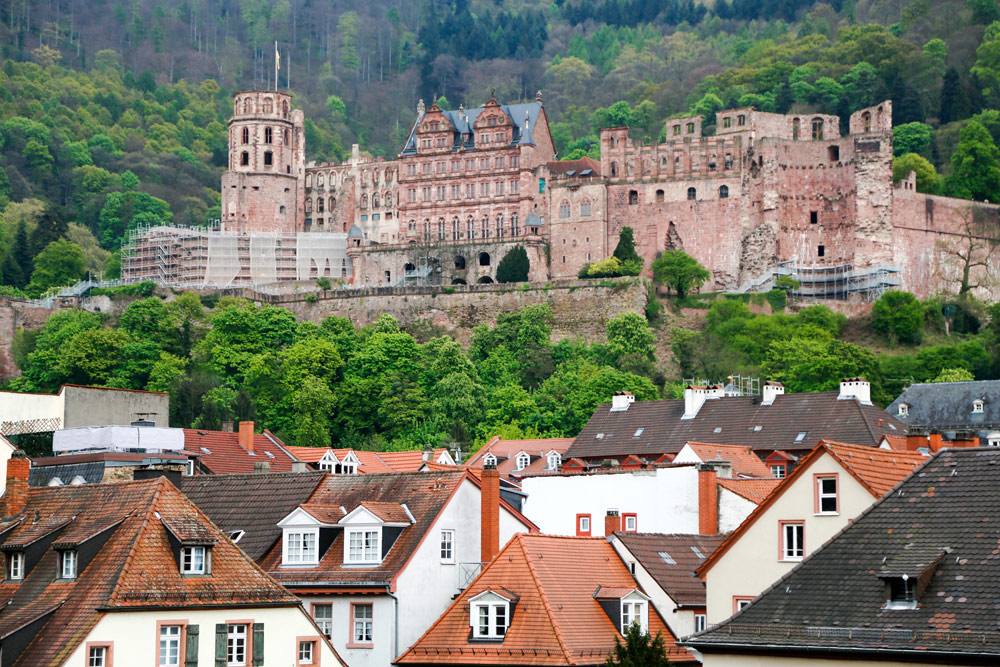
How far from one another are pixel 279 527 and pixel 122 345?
3021 inches

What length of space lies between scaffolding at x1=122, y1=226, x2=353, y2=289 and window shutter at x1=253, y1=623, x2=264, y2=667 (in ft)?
321

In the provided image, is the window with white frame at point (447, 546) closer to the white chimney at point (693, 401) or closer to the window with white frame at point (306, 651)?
the window with white frame at point (306, 651)

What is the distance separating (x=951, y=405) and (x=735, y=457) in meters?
23.9

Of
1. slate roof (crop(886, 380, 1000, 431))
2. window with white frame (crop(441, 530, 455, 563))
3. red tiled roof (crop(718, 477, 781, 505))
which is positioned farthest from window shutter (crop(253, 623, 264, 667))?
slate roof (crop(886, 380, 1000, 431))

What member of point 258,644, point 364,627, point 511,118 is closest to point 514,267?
point 511,118

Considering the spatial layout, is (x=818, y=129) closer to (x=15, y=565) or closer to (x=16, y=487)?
(x=16, y=487)

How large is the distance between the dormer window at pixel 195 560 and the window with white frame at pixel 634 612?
26.6 ft

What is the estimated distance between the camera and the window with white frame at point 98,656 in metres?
30.2

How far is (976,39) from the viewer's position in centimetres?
15500

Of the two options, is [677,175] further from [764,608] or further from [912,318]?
[764,608]

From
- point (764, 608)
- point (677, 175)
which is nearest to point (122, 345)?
point (677, 175)

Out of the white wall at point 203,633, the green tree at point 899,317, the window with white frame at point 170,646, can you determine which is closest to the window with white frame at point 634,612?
the white wall at point 203,633

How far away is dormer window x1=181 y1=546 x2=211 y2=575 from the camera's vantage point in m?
32.0

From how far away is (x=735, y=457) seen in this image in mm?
58062
